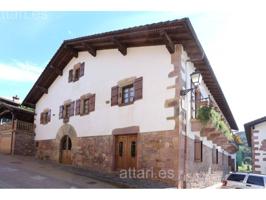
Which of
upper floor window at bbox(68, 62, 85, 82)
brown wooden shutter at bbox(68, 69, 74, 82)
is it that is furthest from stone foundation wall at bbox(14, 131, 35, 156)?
upper floor window at bbox(68, 62, 85, 82)

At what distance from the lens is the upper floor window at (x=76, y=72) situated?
677 inches

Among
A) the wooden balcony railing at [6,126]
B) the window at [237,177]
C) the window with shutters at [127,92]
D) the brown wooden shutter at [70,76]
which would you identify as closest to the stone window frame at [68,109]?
the brown wooden shutter at [70,76]

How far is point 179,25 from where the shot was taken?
1084cm

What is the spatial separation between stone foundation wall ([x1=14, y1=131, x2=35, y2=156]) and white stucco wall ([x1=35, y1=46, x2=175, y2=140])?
2.28 m

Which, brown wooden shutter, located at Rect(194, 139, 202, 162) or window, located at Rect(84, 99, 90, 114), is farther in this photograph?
window, located at Rect(84, 99, 90, 114)

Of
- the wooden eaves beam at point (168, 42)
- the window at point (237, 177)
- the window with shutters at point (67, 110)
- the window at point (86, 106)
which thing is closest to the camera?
the window at point (237, 177)

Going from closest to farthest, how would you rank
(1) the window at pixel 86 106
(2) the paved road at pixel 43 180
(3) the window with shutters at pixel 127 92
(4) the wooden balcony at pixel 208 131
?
(2) the paved road at pixel 43 180
(4) the wooden balcony at pixel 208 131
(3) the window with shutters at pixel 127 92
(1) the window at pixel 86 106

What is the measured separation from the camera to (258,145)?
17.2 meters

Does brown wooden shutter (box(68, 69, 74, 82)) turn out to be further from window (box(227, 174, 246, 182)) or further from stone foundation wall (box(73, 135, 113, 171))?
window (box(227, 174, 246, 182))

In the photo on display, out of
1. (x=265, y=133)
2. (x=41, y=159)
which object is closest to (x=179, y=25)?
(x=265, y=133)

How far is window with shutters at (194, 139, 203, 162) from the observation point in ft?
43.5

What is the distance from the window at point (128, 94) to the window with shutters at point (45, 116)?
7.86 meters

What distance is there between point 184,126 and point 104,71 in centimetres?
545

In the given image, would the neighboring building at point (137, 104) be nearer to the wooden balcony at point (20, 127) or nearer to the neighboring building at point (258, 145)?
the neighboring building at point (258, 145)
